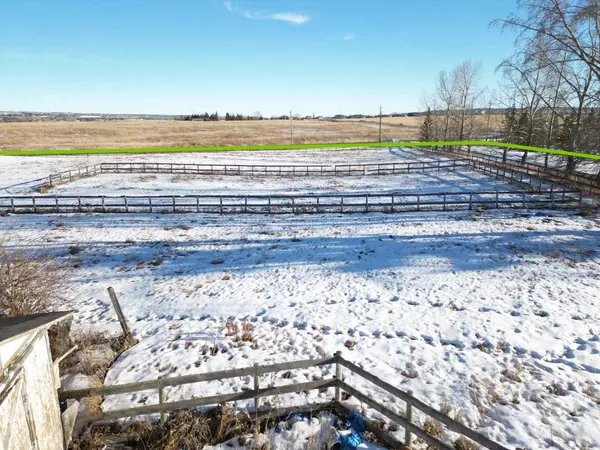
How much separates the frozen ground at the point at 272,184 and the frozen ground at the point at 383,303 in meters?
9.56

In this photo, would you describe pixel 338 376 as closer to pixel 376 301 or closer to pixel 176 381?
pixel 176 381

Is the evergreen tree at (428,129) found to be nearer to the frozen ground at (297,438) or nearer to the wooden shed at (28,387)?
the frozen ground at (297,438)

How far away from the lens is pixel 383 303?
10.8m

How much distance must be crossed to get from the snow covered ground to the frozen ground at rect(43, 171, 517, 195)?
861 centimetres

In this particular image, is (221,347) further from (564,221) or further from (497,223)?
(564,221)

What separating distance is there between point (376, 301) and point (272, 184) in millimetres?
23298

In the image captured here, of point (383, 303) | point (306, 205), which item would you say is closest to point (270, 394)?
point (383, 303)

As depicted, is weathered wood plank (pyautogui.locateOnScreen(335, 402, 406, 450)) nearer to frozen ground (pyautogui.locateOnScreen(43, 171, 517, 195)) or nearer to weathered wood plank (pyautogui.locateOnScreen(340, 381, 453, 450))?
weathered wood plank (pyautogui.locateOnScreen(340, 381, 453, 450))

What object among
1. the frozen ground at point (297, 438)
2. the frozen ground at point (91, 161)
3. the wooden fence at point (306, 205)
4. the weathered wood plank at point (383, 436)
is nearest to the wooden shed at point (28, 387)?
the frozen ground at point (297, 438)

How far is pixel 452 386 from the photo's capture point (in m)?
7.16

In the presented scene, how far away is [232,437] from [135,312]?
6.19 metres

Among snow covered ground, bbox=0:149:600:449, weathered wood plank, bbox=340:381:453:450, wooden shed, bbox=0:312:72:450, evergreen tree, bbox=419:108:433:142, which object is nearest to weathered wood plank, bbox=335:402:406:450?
weathered wood plank, bbox=340:381:453:450

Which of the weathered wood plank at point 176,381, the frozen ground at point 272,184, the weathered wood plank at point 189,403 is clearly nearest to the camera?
the weathered wood plank at point 176,381

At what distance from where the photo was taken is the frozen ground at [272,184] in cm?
2873
